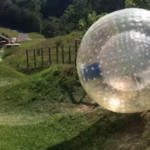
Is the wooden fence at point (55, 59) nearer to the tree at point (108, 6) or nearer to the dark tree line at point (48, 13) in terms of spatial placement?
the tree at point (108, 6)

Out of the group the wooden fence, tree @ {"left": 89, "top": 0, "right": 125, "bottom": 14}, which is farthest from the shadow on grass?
tree @ {"left": 89, "top": 0, "right": 125, "bottom": 14}

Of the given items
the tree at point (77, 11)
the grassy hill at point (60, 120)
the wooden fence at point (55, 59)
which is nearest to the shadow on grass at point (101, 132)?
the grassy hill at point (60, 120)

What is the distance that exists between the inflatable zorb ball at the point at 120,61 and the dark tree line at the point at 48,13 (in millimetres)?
34570

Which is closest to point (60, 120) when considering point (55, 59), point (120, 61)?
point (120, 61)

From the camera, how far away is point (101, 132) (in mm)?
6434

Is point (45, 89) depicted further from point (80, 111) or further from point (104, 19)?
point (104, 19)

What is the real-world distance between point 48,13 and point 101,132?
216ft

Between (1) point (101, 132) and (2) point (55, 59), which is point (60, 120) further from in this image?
(2) point (55, 59)

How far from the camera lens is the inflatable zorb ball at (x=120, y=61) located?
4.49 m

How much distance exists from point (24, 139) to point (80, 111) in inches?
81.9

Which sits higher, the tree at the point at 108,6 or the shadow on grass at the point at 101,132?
the tree at the point at 108,6

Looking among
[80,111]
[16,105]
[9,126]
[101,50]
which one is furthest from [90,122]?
[16,105]

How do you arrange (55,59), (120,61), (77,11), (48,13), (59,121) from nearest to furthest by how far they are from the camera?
(120,61) < (59,121) < (55,59) < (77,11) < (48,13)

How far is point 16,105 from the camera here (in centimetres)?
1001
